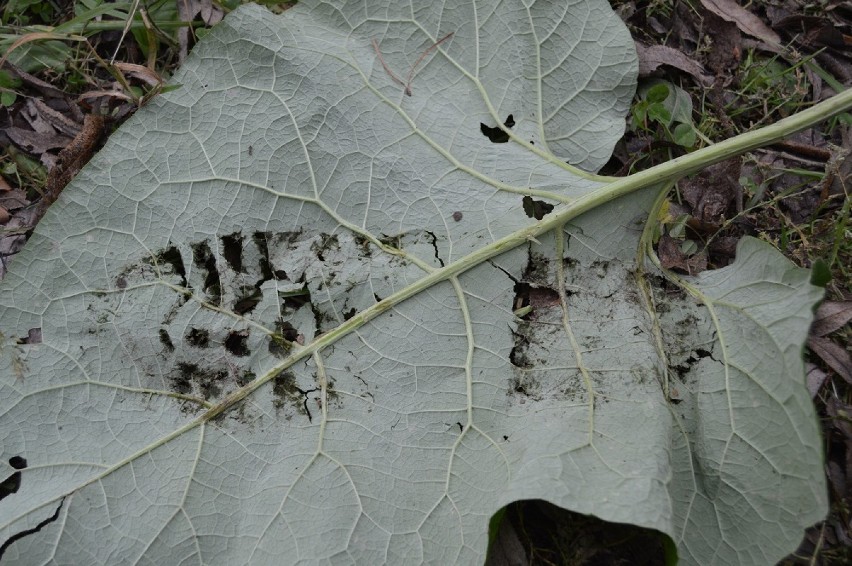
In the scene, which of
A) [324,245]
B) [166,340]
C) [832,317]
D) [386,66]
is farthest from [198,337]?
[832,317]

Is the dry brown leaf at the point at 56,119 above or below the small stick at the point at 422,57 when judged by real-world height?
below

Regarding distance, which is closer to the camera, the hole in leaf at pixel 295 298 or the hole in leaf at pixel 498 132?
the hole in leaf at pixel 295 298

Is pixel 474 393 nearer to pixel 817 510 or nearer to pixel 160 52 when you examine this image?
pixel 817 510

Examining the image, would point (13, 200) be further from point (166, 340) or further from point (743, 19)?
point (743, 19)

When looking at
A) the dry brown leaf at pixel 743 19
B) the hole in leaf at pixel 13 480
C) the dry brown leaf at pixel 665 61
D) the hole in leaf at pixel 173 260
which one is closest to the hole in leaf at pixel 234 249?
the hole in leaf at pixel 173 260

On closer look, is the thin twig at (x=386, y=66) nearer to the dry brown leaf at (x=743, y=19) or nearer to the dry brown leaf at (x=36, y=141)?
the dry brown leaf at (x=36, y=141)

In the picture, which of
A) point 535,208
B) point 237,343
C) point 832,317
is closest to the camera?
point 237,343

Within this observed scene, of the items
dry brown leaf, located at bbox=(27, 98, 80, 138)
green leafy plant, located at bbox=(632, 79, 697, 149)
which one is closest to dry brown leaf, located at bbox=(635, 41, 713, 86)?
green leafy plant, located at bbox=(632, 79, 697, 149)
